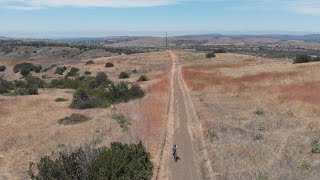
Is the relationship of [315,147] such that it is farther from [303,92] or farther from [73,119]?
[303,92]

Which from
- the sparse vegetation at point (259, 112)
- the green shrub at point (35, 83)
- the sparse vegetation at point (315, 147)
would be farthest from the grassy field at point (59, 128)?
the green shrub at point (35, 83)

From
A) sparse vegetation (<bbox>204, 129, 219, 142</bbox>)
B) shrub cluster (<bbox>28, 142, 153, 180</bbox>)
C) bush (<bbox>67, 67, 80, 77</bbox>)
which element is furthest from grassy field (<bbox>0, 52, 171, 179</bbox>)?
bush (<bbox>67, 67, 80, 77</bbox>)

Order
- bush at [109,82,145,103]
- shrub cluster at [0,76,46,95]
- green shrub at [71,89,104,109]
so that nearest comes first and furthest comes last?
green shrub at [71,89,104,109] → bush at [109,82,145,103] → shrub cluster at [0,76,46,95]

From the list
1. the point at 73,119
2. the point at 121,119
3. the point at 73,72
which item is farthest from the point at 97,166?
the point at 73,72

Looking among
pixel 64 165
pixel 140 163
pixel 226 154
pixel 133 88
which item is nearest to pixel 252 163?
pixel 226 154

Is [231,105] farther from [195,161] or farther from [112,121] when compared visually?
[195,161]

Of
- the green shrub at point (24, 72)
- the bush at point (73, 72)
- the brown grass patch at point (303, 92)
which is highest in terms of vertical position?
the brown grass patch at point (303, 92)

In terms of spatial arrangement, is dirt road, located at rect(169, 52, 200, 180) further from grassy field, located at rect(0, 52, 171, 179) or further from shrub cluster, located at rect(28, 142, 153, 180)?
shrub cluster, located at rect(28, 142, 153, 180)

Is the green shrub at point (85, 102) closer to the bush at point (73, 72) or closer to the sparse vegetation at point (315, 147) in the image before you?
the sparse vegetation at point (315, 147)
